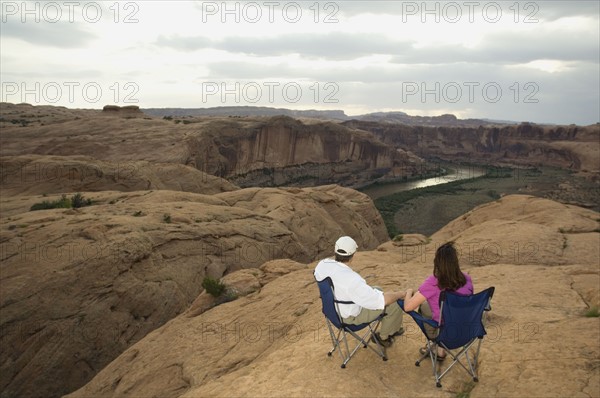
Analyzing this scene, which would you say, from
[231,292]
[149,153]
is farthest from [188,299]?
[149,153]

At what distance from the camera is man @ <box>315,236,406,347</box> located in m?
5.42

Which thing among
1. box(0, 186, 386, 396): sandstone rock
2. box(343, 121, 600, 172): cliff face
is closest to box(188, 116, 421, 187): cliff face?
box(0, 186, 386, 396): sandstone rock

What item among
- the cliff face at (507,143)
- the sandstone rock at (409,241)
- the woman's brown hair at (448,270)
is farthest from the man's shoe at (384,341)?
the cliff face at (507,143)

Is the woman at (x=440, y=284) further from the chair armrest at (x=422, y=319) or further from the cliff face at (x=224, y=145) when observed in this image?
the cliff face at (x=224, y=145)

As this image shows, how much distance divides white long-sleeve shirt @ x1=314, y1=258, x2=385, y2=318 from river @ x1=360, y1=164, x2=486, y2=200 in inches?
2838

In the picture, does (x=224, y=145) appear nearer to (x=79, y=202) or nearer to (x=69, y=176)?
(x=69, y=176)

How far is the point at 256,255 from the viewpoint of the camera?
1864cm

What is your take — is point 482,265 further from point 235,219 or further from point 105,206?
point 105,206

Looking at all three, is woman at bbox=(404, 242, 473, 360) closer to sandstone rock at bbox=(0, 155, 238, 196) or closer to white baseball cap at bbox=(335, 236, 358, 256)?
white baseball cap at bbox=(335, 236, 358, 256)

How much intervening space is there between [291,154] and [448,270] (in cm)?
7348

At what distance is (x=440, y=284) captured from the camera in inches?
209

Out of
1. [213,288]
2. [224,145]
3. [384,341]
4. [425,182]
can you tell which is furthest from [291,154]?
[384,341]

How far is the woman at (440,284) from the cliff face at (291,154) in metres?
48.4

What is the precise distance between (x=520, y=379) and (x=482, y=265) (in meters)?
9.06
